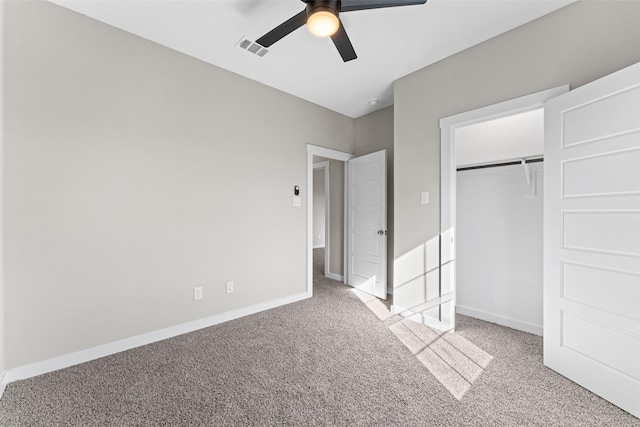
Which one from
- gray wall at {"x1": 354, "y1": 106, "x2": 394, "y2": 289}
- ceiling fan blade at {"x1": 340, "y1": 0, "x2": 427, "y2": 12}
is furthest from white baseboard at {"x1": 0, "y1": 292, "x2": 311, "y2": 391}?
ceiling fan blade at {"x1": 340, "y1": 0, "x2": 427, "y2": 12}

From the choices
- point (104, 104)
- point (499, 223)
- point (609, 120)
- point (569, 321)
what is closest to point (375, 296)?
point (499, 223)

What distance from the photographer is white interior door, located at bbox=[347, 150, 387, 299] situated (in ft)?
12.1

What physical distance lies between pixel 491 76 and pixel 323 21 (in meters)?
1.73

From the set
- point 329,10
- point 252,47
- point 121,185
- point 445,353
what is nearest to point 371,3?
point 329,10

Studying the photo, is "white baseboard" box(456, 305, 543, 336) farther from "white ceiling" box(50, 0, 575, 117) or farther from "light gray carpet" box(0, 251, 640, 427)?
"white ceiling" box(50, 0, 575, 117)

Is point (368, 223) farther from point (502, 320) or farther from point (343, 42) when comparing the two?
point (343, 42)

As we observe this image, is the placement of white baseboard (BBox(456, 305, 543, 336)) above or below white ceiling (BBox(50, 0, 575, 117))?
below

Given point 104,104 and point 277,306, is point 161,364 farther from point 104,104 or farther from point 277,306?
point 104,104

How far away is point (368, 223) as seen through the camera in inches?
155

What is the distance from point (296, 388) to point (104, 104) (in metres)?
2.65

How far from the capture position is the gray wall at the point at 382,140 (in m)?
3.86

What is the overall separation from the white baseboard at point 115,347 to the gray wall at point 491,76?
78.8 inches

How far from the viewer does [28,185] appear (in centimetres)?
190

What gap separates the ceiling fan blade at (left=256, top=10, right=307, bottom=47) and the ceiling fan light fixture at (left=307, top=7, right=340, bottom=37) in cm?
9
